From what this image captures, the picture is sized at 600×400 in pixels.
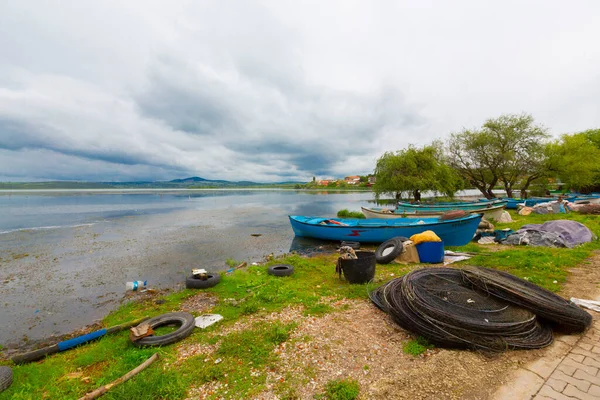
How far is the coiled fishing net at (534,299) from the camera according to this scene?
4.47 m

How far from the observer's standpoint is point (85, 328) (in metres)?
6.55

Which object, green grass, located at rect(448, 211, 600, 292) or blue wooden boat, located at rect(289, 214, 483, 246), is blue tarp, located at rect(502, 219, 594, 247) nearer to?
green grass, located at rect(448, 211, 600, 292)

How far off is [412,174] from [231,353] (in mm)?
29400

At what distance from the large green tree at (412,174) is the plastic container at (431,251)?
2034 cm

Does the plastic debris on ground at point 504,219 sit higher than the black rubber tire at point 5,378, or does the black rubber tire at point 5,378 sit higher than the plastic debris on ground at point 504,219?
the plastic debris on ground at point 504,219

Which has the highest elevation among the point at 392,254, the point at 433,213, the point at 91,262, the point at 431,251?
the point at 433,213

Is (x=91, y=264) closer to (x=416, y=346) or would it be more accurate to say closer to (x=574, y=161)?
(x=416, y=346)

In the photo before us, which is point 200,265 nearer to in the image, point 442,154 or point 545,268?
point 545,268

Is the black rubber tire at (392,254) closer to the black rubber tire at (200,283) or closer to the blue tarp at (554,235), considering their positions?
the black rubber tire at (200,283)

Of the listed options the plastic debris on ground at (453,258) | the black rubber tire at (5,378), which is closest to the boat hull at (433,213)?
the plastic debris on ground at (453,258)

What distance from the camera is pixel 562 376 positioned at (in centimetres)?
349

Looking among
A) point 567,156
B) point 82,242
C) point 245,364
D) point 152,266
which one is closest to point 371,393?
point 245,364

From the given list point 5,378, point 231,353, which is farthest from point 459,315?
point 5,378

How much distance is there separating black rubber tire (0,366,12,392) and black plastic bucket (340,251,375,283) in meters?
7.15
